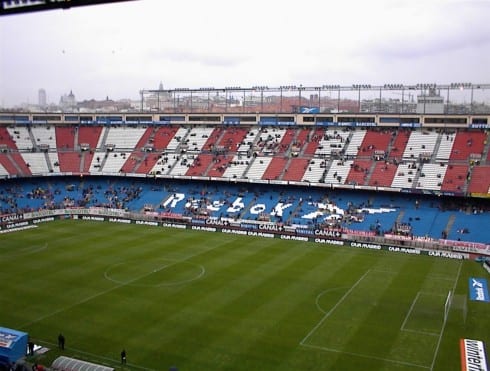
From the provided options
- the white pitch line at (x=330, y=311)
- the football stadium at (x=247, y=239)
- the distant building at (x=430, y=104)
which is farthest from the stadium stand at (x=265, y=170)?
the white pitch line at (x=330, y=311)

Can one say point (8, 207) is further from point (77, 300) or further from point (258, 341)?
point (258, 341)

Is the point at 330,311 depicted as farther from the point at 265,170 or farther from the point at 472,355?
the point at 265,170

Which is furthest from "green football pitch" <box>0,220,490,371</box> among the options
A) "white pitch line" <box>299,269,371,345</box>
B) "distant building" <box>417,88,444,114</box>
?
"distant building" <box>417,88,444,114</box>

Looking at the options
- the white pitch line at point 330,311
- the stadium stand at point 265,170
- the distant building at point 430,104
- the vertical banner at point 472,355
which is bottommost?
the vertical banner at point 472,355

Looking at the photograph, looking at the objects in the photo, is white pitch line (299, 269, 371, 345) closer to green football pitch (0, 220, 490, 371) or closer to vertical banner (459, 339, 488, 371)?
green football pitch (0, 220, 490, 371)

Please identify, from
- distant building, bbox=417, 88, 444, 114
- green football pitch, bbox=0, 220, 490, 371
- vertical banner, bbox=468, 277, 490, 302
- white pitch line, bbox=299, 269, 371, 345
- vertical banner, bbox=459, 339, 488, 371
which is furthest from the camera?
distant building, bbox=417, 88, 444, 114

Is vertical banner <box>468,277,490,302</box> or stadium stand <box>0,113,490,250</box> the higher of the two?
stadium stand <box>0,113,490,250</box>

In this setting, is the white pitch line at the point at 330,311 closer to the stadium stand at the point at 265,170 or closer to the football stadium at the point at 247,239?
the football stadium at the point at 247,239

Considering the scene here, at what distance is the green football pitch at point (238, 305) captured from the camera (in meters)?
25.6

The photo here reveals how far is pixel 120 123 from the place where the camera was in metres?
86.3

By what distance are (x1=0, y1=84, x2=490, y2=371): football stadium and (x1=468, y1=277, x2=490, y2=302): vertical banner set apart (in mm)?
222

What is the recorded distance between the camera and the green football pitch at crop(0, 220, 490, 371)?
84.1 feet

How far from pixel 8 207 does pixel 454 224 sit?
2134 inches

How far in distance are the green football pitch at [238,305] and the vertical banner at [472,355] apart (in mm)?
416
